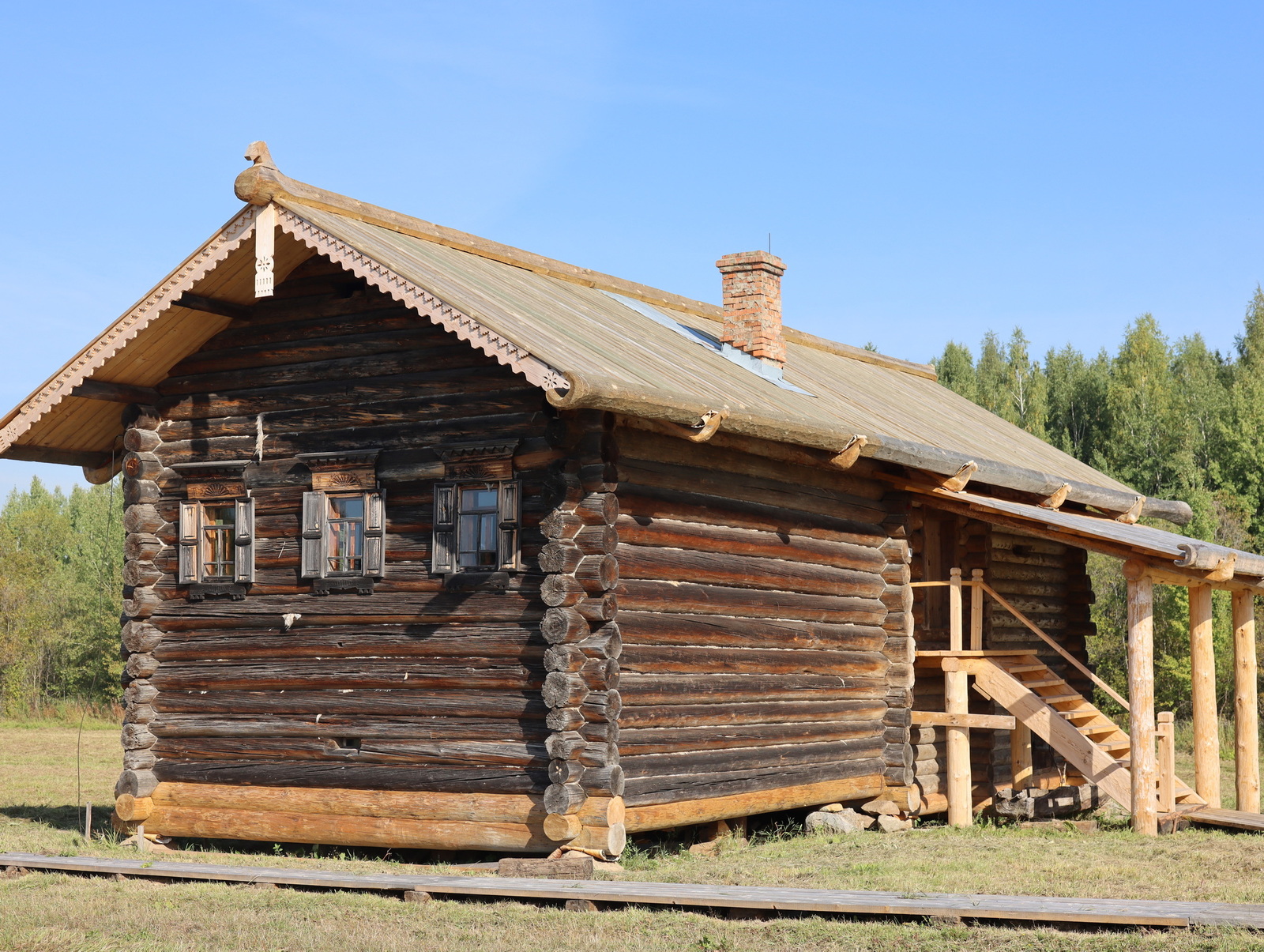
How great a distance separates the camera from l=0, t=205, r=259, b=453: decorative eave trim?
573 inches

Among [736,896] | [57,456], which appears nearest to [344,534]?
[57,456]

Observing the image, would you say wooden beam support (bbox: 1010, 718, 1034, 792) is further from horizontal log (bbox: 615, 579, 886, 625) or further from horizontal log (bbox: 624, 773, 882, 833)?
horizontal log (bbox: 615, 579, 886, 625)

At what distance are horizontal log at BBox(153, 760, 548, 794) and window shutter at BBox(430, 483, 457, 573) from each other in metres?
1.91

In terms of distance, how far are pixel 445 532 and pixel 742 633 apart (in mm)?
3379

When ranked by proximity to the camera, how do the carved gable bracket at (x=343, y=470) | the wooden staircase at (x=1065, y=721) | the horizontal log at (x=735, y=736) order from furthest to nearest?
the wooden staircase at (x=1065, y=721) < the carved gable bracket at (x=343, y=470) < the horizontal log at (x=735, y=736)

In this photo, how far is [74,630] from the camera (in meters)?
51.8

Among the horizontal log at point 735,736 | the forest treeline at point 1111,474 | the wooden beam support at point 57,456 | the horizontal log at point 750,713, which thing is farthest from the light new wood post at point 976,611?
the forest treeline at point 1111,474

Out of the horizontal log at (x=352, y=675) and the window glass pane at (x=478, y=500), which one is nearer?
the horizontal log at (x=352, y=675)

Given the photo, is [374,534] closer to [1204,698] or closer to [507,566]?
[507,566]

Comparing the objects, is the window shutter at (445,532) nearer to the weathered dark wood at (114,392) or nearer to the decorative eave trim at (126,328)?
the decorative eave trim at (126,328)

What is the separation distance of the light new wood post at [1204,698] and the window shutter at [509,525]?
8.02 meters

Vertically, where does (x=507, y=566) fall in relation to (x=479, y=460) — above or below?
below

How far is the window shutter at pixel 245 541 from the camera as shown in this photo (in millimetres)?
15352

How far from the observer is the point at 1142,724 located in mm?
15844
